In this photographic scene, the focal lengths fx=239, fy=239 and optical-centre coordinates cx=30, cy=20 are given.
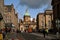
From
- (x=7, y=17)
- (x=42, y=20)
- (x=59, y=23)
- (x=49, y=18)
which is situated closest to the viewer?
(x=59, y=23)

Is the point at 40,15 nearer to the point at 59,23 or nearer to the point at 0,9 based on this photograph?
the point at 0,9

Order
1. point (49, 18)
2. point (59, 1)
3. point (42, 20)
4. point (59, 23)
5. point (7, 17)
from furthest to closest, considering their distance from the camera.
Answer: point (42, 20) → point (49, 18) → point (7, 17) → point (59, 1) → point (59, 23)

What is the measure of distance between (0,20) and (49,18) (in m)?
92.6

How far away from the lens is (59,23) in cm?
3209

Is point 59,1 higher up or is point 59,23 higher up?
point 59,1

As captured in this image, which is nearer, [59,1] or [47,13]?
[59,1]

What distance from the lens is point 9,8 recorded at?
522 ft

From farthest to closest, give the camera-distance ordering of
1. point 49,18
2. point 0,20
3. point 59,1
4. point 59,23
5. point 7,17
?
point 49,18 < point 7,17 < point 59,1 < point 0,20 < point 59,23

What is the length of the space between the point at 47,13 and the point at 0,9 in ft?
309

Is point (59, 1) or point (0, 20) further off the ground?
point (59, 1)

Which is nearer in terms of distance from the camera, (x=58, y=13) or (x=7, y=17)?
(x=58, y=13)

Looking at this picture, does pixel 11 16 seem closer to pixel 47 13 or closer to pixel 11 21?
pixel 11 21

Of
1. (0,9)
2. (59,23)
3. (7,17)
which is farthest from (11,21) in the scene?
(59,23)

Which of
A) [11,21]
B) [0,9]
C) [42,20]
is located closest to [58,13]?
[0,9]
